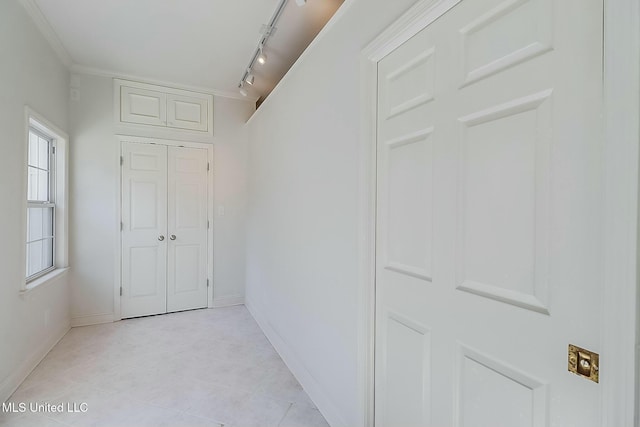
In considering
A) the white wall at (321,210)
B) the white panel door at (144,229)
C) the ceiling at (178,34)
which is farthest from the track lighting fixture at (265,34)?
the white panel door at (144,229)

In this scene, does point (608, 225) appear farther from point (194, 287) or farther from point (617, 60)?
point (194, 287)

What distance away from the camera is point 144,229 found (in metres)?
3.67

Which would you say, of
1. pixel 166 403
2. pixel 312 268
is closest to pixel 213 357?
pixel 166 403

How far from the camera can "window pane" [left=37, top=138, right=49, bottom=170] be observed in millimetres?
2942

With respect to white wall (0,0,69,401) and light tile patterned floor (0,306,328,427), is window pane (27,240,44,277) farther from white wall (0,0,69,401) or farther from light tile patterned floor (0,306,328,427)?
light tile patterned floor (0,306,328,427)

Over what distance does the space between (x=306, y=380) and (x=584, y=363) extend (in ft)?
6.05

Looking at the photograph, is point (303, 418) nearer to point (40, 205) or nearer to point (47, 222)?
point (40, 205)

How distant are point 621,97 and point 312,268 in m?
1.78

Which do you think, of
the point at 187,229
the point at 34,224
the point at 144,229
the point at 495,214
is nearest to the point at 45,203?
the point at 34,224

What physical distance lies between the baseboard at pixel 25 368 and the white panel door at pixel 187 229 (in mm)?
1118

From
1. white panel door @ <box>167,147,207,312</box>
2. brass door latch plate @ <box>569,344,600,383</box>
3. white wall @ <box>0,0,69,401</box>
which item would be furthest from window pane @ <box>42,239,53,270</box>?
brass door latch plate @ <box>569,344,600,383</box>

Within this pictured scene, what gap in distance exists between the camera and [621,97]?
0.65 m

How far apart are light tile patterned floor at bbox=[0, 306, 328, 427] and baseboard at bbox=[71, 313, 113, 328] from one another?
13 centimetres

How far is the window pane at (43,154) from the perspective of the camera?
294cm
